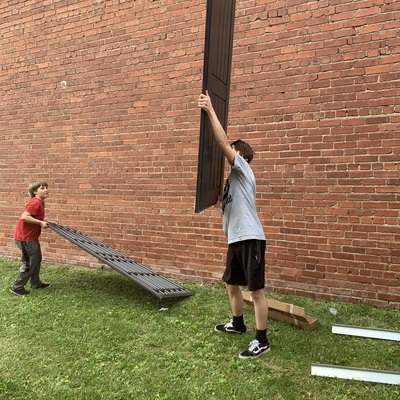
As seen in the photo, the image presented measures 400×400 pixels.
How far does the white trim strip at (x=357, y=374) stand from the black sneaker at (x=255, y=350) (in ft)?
1.42

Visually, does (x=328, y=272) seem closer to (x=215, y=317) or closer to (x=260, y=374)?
(x=215, y=317)

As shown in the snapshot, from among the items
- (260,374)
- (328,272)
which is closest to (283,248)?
(328,272)

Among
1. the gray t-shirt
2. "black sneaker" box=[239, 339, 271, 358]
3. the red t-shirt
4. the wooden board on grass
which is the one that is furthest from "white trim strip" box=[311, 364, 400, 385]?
the red t-shirt

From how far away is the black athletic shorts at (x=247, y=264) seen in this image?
10.2 feet

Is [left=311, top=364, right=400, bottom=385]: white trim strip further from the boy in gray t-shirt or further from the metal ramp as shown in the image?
the metal ramp

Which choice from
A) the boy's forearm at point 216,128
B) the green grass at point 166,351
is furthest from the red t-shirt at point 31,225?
the boy's forearm at point 216,128

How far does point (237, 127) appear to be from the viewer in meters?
4.84

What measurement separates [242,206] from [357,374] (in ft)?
5.01

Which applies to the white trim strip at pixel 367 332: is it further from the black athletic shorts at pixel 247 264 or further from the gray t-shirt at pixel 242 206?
the gray t-shirt at pixel 242 206

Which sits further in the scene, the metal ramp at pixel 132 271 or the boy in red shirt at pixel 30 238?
the boy in red shirt at pixel 30 238

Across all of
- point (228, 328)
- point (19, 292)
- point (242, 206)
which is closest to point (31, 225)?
point (19, 292)

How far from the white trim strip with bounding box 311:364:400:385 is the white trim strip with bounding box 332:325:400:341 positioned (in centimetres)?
75

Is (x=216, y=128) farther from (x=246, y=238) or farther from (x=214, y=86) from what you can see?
(x=246, y=238)

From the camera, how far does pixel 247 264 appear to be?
10.4 ft
